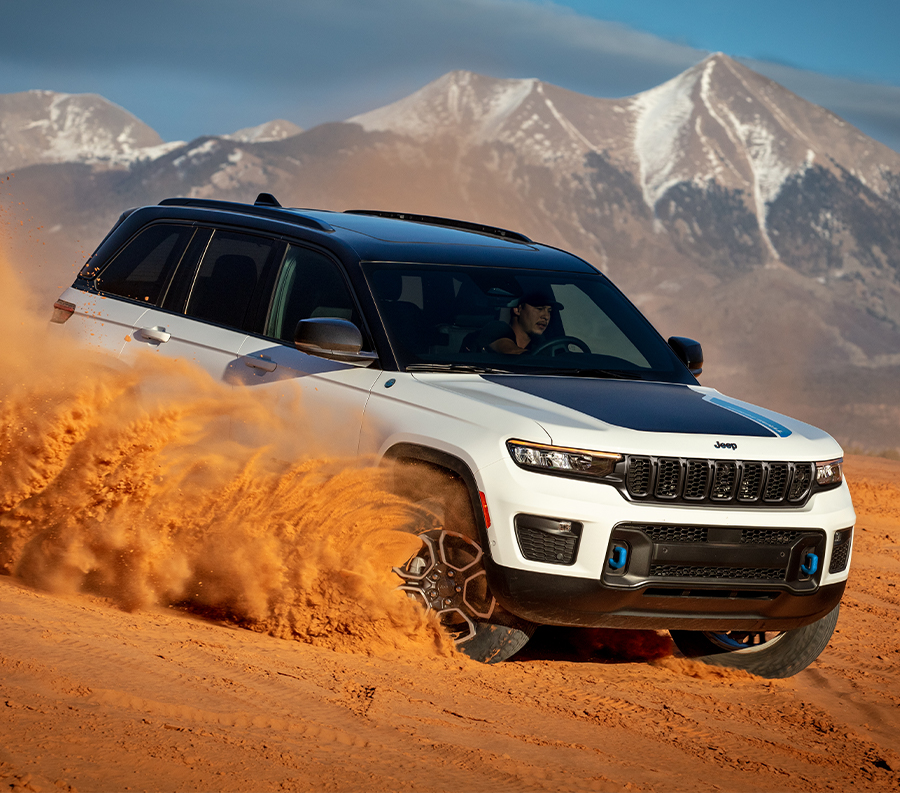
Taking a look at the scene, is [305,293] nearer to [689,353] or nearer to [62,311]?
[62,311]

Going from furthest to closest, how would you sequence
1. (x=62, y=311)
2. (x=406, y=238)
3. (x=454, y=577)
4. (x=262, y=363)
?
(x=62, y=311)
(x=406, y=238)
(x=262, y=363)
(x=454, y=577)

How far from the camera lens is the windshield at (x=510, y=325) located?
5582 millimetres

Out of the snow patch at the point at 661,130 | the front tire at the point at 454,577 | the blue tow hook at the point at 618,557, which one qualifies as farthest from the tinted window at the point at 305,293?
the snow patch at the point at 661,130

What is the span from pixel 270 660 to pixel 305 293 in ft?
6.64

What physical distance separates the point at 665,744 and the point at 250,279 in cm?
323

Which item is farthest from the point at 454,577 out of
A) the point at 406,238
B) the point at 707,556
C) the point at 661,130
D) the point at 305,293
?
the point at 661,130

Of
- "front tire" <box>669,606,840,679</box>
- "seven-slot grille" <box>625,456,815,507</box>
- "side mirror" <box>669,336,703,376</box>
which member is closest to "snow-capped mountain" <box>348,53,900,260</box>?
"side mirror" <box>669,336,703,376</box>

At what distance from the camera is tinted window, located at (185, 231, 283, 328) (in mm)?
6230

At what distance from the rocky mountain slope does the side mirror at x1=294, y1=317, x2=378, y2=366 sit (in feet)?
150

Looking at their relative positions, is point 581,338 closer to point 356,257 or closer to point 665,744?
point 356,257

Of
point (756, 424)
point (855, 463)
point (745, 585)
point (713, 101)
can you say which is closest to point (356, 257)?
point (756, 424)

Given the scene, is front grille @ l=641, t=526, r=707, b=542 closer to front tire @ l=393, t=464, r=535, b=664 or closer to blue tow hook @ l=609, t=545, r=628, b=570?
blue tow hook @ l=609, t=545, r=628, b=570

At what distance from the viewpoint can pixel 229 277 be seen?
6.38m

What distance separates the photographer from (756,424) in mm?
5148
